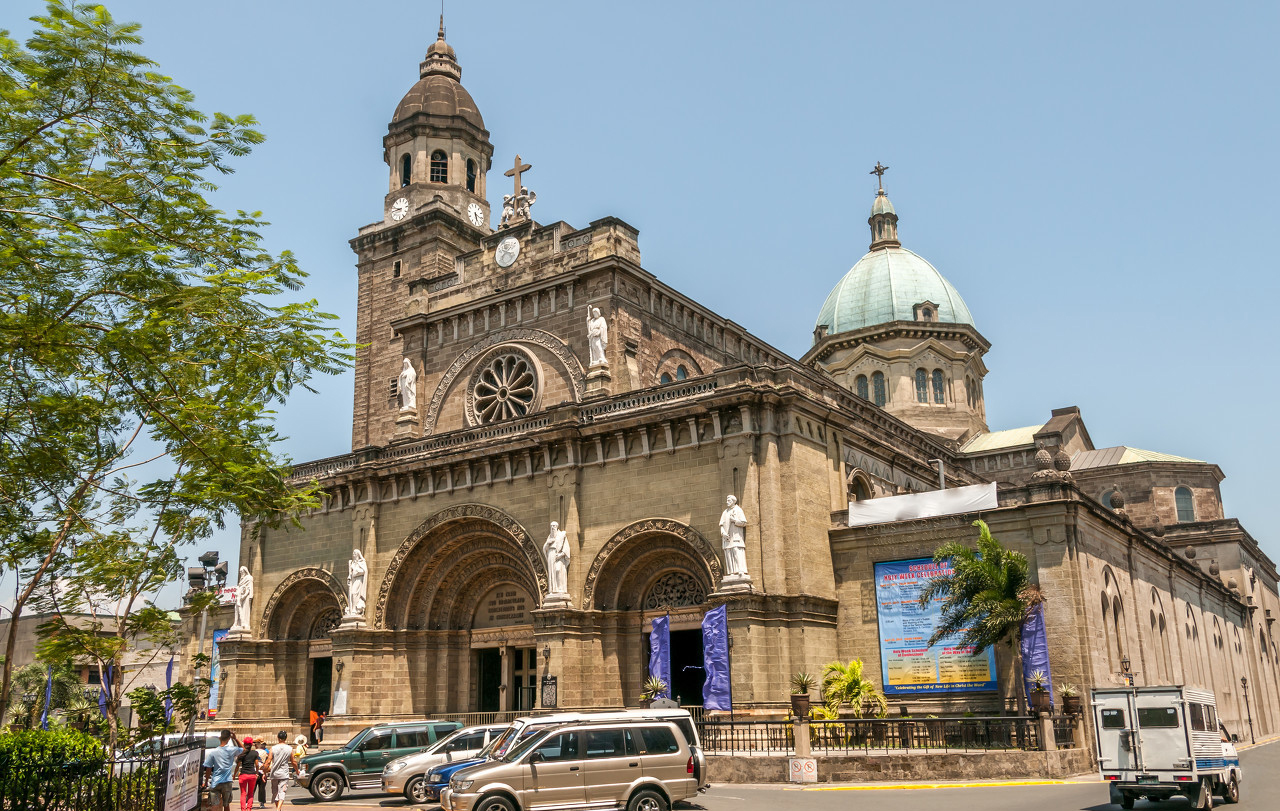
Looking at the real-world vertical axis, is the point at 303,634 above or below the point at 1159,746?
above

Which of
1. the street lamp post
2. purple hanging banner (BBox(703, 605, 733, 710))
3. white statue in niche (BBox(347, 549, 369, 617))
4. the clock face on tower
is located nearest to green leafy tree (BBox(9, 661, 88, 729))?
white statue in niche (BBox(347, 549, 369, 617))

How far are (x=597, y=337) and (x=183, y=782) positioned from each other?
23613 mm

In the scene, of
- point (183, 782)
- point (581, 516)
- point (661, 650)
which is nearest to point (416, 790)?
point (183, 782)

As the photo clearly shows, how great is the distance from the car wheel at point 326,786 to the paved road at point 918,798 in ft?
0.84

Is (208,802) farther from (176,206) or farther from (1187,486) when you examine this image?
(1187,486)

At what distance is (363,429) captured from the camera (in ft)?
152

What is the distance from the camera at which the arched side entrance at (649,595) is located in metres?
33.2

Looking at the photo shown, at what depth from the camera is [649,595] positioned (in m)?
34.6

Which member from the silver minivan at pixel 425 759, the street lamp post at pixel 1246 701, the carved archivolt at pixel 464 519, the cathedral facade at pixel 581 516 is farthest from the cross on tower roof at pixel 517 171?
the street lamp post at pixel 1246 701

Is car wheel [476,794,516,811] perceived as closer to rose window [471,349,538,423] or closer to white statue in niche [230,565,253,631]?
rose window [471,349,538,423]

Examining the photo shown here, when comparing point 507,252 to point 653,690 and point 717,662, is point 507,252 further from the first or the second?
point 717,662

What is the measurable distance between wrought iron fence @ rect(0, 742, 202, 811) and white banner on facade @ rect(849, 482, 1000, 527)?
2227 cm

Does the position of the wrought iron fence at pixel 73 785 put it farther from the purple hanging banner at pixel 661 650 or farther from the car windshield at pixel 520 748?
the purple hanging banner at pixel 661 650

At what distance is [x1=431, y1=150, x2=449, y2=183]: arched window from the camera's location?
48388 mm
